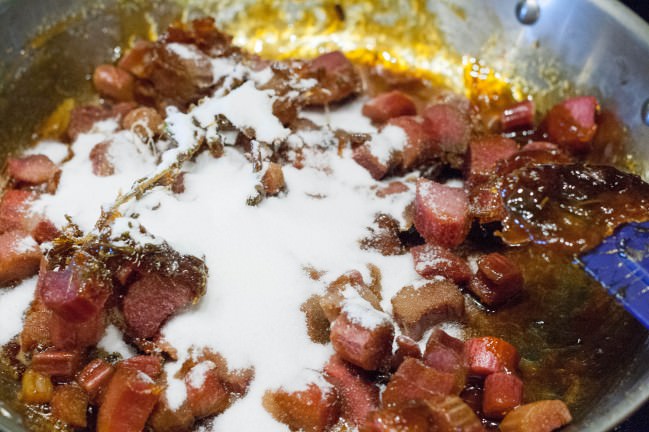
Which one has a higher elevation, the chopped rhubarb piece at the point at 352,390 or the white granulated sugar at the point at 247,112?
the white granulated sugar at the point at 247,112

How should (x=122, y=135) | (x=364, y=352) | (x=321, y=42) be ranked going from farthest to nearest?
(x=321, y=42) < (x=122, y=135) < (x=364, y=352)

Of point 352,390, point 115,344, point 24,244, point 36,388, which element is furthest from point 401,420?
point 24,244

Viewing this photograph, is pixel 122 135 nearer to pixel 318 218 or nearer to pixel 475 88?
pixel 318 218

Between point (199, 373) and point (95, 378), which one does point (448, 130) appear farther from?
point (95, 378)

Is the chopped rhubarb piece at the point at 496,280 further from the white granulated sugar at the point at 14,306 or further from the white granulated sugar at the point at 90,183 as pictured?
the white granulated sugar at the point at 14,306

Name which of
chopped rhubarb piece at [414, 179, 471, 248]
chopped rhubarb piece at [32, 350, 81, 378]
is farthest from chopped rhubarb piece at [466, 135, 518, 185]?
chopped rhubarb piece at [32, 350, 81, 378]

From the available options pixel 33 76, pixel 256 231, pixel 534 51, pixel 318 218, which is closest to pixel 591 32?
pixel 534 51

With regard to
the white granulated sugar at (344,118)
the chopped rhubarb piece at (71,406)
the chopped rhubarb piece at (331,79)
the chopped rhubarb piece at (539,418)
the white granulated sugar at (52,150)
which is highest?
the chopped rhubarb piece at (331,79)

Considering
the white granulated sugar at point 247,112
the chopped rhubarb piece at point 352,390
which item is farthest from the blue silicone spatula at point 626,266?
the white granulated sugar at point 247,112
